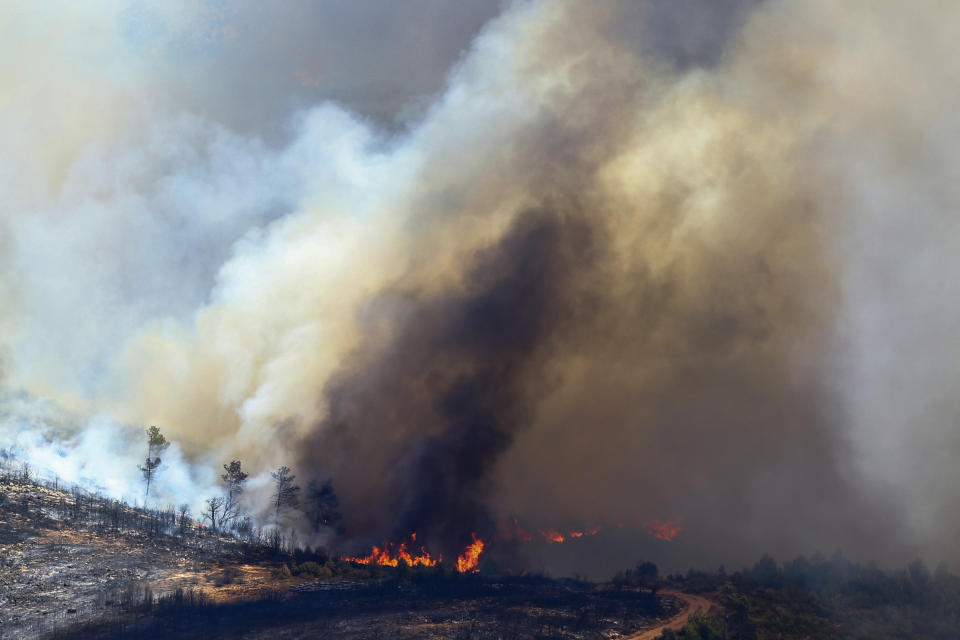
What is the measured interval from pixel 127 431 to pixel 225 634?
5831 centimetres

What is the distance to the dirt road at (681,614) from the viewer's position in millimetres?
60250

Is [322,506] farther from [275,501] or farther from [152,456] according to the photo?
[152,456]

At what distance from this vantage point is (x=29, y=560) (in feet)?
202

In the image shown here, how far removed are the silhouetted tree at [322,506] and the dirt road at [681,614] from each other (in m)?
41.8

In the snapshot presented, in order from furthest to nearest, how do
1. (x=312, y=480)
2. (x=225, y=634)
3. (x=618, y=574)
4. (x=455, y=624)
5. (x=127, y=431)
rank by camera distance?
(x=127, y=431) → (x=312, y=480) → (x=618, y=574) → (x=455, y=624) → (x=225, y=634)

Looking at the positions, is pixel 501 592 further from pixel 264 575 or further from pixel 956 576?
pixel 956 576

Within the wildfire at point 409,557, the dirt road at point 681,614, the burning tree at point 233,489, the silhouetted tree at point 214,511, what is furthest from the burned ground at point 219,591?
the burning tree at point 233,489

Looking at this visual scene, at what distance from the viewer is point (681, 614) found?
2618 inches

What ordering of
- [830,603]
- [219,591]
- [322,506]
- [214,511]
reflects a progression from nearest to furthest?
[219,591] < [830,603] < [214,511] < [322,506]

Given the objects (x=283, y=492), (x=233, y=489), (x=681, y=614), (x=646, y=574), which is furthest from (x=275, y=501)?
(x=681, y=614)

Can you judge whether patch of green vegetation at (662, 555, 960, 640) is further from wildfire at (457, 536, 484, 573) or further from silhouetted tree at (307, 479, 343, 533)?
silhouetted tree at (307, 479, 343, 533)

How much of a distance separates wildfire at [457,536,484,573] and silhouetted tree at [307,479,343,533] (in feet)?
55.3

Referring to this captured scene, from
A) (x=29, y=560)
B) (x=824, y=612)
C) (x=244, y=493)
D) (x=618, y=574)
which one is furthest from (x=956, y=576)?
(x=29, y=560)

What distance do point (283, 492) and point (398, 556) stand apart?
1708 centimetres
